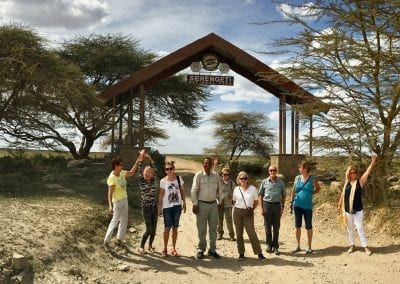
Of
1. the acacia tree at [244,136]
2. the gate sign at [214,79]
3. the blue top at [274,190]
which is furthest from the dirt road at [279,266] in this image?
the acacia tree at [244,136]

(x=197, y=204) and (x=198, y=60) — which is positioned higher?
(x=198, y=60)

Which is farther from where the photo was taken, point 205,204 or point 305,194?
point 305,194

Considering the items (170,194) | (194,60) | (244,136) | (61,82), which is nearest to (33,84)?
(61,82)

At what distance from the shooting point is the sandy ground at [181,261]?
758 cm

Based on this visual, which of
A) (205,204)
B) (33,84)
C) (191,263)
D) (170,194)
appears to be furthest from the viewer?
(33,84)

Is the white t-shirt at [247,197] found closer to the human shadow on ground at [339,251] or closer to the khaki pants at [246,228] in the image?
the khaki pants at [246,228]

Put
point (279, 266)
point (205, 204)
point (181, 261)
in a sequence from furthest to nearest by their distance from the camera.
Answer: point (205, 204) → point (181, 261) → point (279, 266)

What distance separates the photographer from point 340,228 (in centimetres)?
1158

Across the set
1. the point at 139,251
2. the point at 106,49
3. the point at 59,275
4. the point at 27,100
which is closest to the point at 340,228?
the point at 139,251

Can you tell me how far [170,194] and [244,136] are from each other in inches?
763

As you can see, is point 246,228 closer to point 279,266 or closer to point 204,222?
point 204,222

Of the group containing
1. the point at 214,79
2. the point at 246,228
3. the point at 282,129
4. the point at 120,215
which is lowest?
the point at 246,228

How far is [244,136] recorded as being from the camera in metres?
27.8

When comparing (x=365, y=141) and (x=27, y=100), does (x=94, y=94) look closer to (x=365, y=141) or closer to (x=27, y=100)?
(x=27, y=100)
